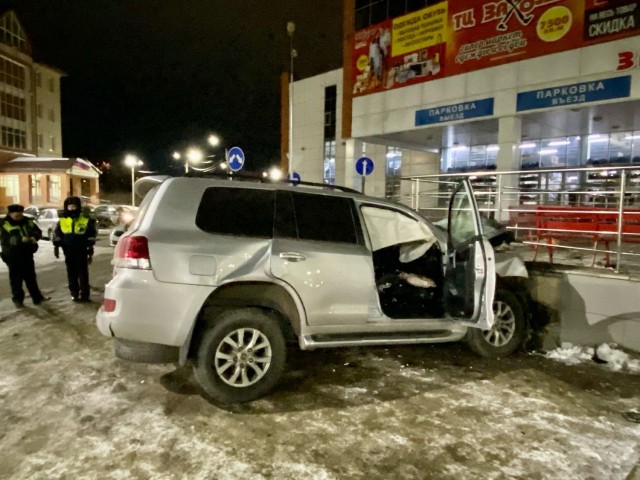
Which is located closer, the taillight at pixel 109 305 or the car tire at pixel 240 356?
the taillight at pixel 109 305

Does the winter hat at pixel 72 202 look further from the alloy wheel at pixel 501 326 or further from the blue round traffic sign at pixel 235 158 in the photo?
the alloy wheel at pixel 501 326

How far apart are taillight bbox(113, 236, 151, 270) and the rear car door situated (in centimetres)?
102

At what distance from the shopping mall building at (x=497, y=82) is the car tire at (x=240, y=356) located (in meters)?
7.53

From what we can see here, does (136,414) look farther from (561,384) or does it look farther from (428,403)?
(561,384)

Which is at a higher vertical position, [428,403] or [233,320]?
[233,320]

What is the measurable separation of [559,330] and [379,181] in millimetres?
19826

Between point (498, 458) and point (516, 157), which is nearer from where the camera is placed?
point (498, 458)

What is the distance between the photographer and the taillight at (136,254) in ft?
12.1

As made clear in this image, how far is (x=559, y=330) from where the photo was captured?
18.3ft

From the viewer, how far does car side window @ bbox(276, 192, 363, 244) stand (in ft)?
14.0

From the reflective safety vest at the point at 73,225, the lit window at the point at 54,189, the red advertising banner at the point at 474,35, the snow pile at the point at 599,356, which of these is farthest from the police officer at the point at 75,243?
the lit window at the point at 54,189

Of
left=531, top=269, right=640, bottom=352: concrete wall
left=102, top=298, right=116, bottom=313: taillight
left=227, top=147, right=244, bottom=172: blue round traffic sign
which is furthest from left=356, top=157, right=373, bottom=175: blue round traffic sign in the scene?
left=102, top=298, right=116, bottom=313: taillight

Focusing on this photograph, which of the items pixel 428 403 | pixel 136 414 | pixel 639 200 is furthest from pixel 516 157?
pixel 136 414

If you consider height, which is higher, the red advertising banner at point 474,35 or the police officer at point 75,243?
the red advertising banner at point 474,35
